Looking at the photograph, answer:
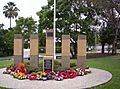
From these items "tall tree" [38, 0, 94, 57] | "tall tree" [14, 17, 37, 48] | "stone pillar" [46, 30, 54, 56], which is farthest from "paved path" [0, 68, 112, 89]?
"tall tree" [14, 17, 37, 48]

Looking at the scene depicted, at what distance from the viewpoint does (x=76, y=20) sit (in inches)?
1382

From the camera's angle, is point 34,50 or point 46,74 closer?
point 46,74

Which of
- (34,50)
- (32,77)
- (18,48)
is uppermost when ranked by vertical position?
(18,48)

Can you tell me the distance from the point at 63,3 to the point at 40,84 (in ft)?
84.0

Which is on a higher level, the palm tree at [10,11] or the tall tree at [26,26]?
the palm tree at [10,11]

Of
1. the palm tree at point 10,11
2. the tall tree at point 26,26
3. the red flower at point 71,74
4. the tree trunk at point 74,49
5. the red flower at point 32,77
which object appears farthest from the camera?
the palm tree at point 10,11

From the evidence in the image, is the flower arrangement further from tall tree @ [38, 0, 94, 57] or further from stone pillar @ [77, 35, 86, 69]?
tall tree @ [38, 0, 94, 57]

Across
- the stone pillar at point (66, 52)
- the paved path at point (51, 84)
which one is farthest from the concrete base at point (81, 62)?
the paved path at point (51, 84)

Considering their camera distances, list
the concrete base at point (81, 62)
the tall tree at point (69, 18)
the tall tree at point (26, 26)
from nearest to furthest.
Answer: the concrete base at point (81, 62), the tall tree at point (69, 18), the tall tree at point (26, 26)

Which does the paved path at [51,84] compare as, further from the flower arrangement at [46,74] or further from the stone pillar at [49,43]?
the stone pillar at [49,43]

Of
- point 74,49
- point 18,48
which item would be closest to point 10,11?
point 74,49

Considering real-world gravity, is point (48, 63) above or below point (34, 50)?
below

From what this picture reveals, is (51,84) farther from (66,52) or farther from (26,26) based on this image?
(26,26)

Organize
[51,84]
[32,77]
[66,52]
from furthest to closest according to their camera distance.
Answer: [66,52] → [32,77] → [51,84]
